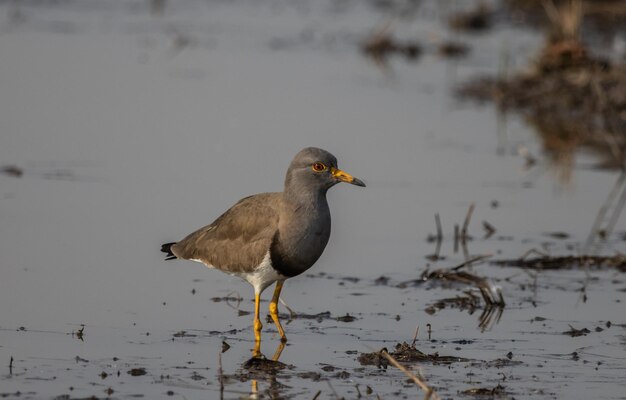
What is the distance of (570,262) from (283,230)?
2.90 metres

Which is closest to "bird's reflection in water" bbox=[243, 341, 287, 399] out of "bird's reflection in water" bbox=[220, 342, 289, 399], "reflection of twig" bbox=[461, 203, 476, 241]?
"bird's reflection in water" bbox=[220, 342, 289, 399]

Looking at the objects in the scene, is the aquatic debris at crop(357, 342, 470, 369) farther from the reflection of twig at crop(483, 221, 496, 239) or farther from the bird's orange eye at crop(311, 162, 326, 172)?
the reflection of twig at crop(483, 221, 496, 239)

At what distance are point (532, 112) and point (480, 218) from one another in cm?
438

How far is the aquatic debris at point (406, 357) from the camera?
780cm

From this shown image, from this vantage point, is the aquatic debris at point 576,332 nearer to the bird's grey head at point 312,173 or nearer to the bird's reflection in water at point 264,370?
the bird's grey head at point 312,173

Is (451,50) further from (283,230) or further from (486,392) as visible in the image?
(486,392)

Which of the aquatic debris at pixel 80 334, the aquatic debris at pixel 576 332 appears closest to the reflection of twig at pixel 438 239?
the aquatic debris at pixel 576 332

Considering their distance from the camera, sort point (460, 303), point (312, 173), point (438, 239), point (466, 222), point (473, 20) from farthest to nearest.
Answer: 1. point (473, 20)
2. point (438, 239)
3. point (466, 222)
4. point (460, 303)
5. point (312, 173)

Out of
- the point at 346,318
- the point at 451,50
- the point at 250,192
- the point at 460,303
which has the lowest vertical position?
the point at 346,318

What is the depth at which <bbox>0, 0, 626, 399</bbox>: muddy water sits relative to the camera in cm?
772

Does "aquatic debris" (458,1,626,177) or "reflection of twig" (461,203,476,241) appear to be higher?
"aquatic debris" (458,1,626,177)

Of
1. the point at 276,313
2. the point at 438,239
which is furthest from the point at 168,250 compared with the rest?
the point at 438,239

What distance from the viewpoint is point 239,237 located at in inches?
332

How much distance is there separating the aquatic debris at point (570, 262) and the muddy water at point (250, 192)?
6cm
